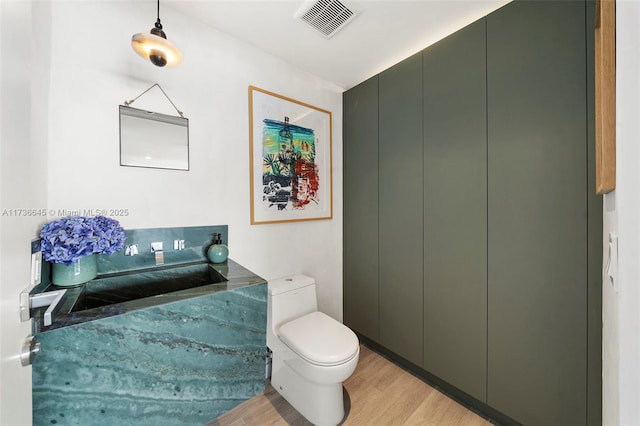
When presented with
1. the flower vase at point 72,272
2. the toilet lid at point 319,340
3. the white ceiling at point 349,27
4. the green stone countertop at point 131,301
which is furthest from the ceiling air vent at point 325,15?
the toilet lid at point 319,340

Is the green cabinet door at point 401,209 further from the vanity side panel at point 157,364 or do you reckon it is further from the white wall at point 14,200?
the white wall at point 14,200

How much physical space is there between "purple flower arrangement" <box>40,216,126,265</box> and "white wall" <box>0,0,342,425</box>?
72 millimetres

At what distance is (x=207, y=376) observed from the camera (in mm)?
999

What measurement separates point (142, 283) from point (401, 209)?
1774 mm

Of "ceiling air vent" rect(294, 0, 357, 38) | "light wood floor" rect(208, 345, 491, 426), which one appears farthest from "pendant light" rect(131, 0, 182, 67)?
"light wood floor" rect(208, 345, 491, 426)

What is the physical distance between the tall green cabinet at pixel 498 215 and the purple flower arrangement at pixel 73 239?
1.79 m

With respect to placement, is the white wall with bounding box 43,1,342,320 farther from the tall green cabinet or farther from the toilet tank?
the tall green cabinet

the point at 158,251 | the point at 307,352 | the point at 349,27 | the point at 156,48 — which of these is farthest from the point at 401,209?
the point at 156,48

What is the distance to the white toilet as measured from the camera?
4.41 ft

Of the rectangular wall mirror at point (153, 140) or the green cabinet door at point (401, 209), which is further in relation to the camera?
the green cabinet door at point (401, 209)

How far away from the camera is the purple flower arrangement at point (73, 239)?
984mm

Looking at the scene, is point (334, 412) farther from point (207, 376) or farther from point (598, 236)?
point (598, 236)

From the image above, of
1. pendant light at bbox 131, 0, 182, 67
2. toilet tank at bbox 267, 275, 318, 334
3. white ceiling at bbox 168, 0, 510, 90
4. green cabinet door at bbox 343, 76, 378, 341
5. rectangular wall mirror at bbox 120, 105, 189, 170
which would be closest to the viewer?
pendant light at bbox 131, 0, 182, 67

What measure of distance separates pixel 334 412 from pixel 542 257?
1.45m
